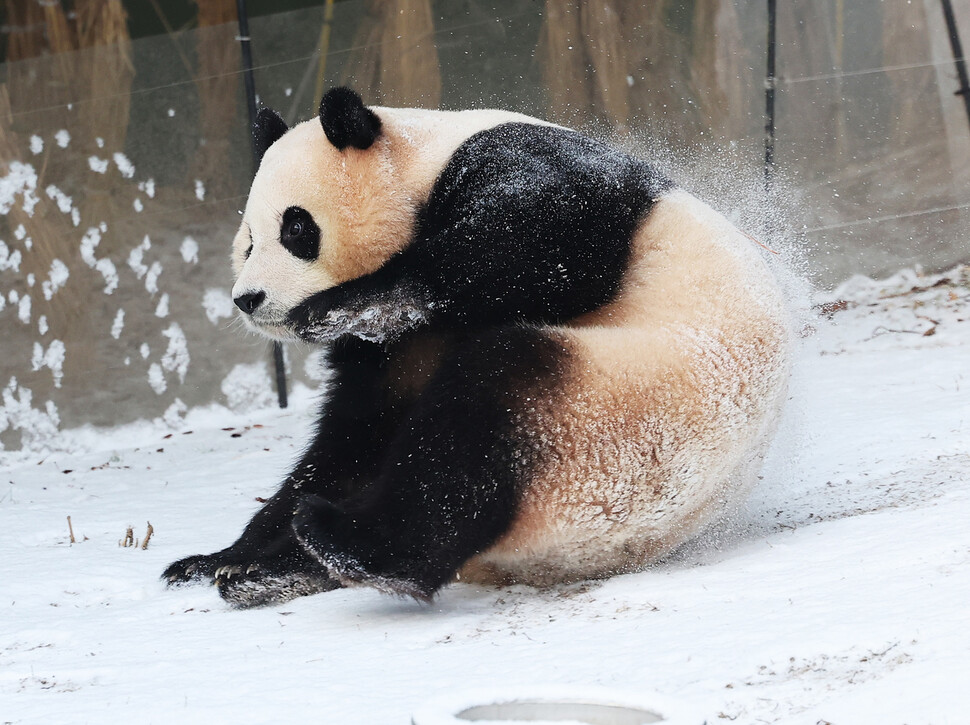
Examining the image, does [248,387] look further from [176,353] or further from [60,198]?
[60,198]

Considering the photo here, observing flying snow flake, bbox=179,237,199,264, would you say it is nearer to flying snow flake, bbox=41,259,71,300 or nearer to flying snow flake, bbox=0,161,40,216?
flying snow flake, bbox=41,259,71,300

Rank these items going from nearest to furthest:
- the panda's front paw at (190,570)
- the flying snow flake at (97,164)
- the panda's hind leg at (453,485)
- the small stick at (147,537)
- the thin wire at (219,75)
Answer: the panda's hind leg at (453,485) < the panda's front paw at (190,570) < the small stick at (147,537) < the thin wire at (219,75) < the flying snow flake at (97,164)

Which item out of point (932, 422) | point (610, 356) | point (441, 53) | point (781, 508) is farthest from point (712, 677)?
point (441, 53)

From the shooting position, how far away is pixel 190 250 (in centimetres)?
711

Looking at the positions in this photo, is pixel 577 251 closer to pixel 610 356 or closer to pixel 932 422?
pixel 610 356

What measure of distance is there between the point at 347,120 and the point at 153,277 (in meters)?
4.47

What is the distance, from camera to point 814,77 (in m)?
7.11

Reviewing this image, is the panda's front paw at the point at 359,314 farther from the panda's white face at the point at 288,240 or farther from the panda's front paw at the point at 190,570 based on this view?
the panda's front paw at the point at 190,570

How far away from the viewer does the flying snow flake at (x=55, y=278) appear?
7.05 meters

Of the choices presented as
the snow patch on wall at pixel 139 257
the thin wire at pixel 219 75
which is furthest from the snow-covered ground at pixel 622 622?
the thin wire at pixel 219 75

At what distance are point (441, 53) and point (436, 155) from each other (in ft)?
13.7

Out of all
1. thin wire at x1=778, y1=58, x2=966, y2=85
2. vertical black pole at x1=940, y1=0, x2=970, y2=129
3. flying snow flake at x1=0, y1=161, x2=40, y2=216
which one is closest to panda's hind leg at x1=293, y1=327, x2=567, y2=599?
thin wire at x1=778, y1=58, x2=966, y2=85

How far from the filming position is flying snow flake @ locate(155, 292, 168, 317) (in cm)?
712

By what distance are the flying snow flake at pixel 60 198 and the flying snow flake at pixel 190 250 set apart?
75cm
